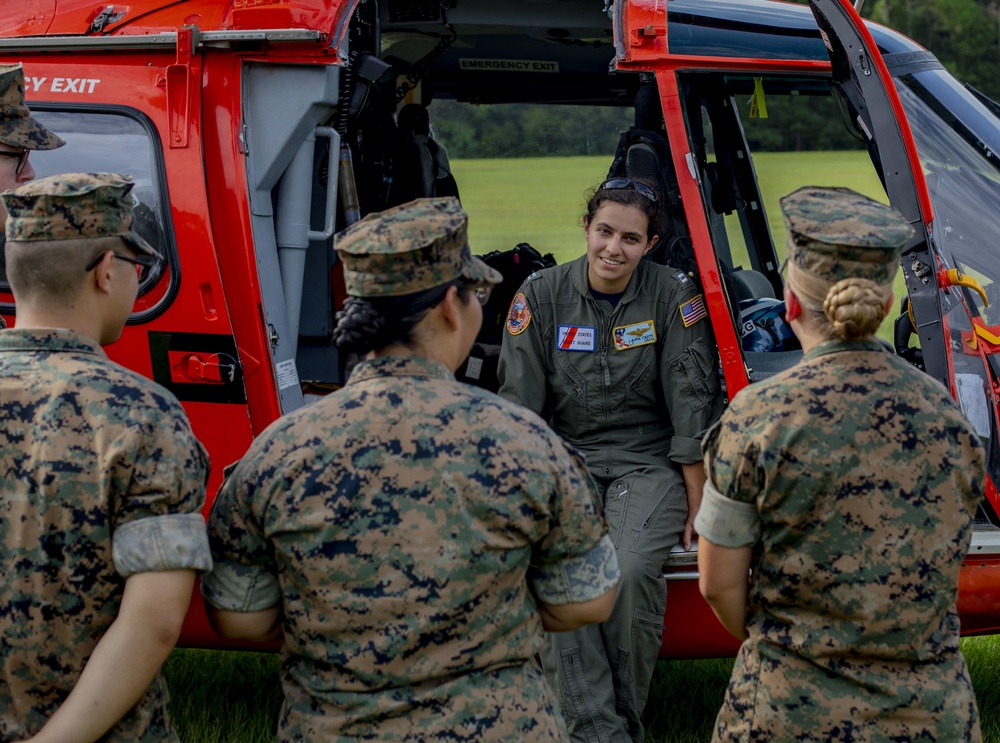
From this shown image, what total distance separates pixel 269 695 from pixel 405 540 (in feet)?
7.96

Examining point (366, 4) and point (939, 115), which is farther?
point (366, 4)

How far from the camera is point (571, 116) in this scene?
230 inches

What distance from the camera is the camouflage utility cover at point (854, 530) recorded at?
78.5 inches

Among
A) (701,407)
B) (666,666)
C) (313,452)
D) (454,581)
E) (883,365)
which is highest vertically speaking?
(883,365)

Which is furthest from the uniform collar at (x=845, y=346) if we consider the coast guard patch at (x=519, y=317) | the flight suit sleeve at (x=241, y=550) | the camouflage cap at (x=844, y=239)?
the coast guard patch at (x=519, y=317)

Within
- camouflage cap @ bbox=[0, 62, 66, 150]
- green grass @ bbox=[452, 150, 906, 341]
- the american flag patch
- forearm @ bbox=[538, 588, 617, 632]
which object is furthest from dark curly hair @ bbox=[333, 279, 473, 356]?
green grass @ bbox=[452, 150, 906, 341]

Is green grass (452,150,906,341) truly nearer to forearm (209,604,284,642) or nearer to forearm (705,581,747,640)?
forearm (705,581,747,640)

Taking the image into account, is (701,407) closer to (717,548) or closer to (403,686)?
(717,548)

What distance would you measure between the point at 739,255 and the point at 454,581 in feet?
11.6

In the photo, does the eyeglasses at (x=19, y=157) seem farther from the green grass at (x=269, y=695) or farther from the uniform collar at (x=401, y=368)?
the green grass at (x=269, y=695)

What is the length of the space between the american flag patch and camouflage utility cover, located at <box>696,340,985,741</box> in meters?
1.43

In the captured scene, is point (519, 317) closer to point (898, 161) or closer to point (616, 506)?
point (616, 506)

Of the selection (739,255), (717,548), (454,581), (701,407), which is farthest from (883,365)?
(739,255)

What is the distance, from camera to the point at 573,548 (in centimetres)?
196
